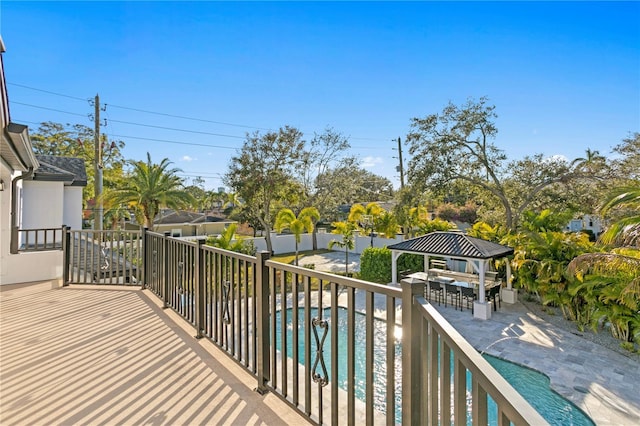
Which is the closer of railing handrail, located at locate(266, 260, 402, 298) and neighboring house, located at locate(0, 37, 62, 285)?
railing handrail, located at locate(266, 260, 402, 298)

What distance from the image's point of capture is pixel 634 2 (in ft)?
24.5

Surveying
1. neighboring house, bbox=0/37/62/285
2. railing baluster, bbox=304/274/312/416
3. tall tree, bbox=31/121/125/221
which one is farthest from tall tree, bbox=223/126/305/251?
railing baluster, bbox=304/274/312/416

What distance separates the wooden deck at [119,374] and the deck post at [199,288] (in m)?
0.16

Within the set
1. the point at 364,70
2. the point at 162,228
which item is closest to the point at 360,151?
the point at 364,70

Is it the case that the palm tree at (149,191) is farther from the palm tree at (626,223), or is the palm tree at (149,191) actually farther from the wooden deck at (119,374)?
the palm tree at (626,223)

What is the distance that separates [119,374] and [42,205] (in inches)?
395

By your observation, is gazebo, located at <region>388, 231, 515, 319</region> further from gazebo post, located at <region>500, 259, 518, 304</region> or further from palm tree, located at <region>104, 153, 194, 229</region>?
palm tree, located at <region>104, 153, 194, 229</region>

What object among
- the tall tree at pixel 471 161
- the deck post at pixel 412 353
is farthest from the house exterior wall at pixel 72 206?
the deck post at pixel 412 353

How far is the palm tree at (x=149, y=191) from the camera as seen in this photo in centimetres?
1589

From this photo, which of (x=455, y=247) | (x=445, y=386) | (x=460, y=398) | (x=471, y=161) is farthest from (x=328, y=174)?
(x=460, y=398)

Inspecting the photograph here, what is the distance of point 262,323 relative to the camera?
2.60m

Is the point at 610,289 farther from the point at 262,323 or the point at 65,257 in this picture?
the point at 65,257

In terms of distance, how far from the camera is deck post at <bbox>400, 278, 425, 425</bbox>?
144 centimetres

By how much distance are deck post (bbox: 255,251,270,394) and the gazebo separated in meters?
7.44
